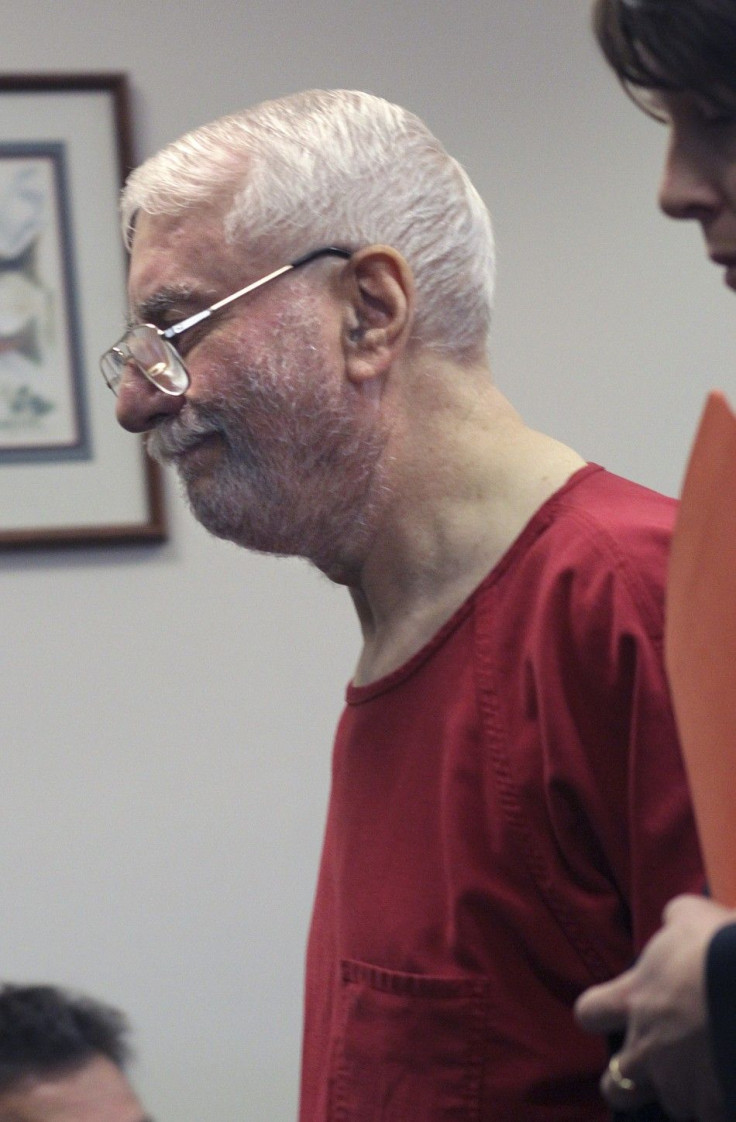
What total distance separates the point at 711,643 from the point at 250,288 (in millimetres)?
553

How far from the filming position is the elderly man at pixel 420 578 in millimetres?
799

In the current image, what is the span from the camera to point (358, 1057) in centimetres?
88

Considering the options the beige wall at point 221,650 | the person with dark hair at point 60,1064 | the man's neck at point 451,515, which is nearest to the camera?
the man's neck at point 451,515

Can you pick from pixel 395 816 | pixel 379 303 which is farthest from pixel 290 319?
pixel 395 816

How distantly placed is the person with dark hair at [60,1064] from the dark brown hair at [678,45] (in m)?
0.81

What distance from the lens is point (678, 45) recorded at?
558 millimetres

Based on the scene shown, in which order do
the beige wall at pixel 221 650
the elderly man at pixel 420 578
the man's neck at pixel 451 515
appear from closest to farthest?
the elderly man at pixel 420 578 → the man's neck at pixel 451 515 → the beige wall at pixel 221 650

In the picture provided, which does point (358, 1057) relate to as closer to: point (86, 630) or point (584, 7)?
point (86, 630)

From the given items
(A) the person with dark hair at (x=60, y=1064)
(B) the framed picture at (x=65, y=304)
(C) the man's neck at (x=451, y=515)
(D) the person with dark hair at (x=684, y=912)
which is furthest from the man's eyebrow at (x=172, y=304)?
(B) the framed picture at (x=65, y=304)

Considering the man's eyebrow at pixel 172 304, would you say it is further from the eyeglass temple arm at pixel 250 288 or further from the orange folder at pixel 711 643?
the orange folder at pixel 711 643

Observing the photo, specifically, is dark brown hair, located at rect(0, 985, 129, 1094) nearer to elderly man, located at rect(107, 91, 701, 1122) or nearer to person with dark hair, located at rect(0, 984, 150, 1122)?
person with dark hair, located at rect(0, 984, 150, 1122)

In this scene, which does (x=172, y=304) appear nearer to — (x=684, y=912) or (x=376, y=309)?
(x=376, y=309)

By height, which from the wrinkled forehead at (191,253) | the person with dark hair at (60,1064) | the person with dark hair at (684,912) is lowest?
the person with dark hair at (60,1064)

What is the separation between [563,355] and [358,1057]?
1.24 meters
